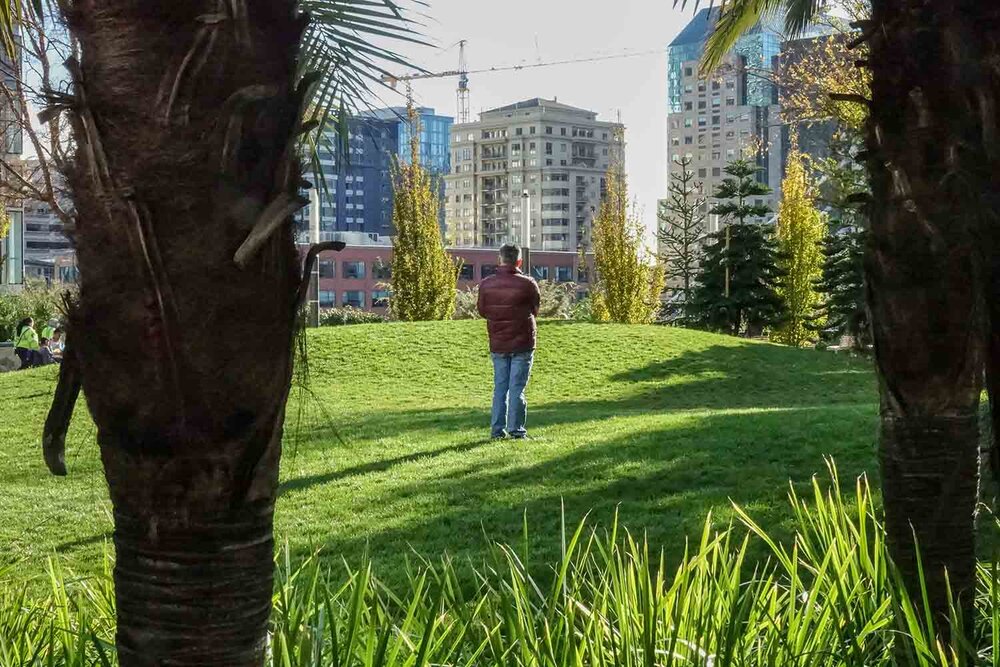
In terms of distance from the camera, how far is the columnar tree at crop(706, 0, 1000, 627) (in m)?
3.17

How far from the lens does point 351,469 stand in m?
9.45

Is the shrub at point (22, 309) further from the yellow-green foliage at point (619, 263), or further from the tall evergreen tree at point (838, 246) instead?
the tall evergreen tree at point (838, 246)

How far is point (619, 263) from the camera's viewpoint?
26.9 metres

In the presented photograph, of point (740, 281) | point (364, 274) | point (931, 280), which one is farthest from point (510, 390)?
point (364, 274)

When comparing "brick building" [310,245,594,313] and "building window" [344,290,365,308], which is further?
"building window" [344,290,365,308]

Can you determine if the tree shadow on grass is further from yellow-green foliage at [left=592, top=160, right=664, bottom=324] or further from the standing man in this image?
Result: yellow-green foliage at [left=592, top=160, right=664, bottom=324]

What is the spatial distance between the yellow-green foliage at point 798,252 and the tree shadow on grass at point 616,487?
21.1 meters

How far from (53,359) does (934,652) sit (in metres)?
21.8

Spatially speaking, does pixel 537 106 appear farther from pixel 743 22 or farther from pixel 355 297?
pixel 743 22

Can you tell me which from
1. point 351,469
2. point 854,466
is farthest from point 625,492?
point 351,469

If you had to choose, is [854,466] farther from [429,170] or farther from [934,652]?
[429,170]

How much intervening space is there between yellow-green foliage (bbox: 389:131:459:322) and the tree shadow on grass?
18.0 metres

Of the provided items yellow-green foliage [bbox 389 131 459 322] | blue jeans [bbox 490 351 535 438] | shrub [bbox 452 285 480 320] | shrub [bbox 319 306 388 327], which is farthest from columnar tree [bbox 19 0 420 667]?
shrub [bbox 319 306 388 327]

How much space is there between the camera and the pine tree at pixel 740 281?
30.3m
